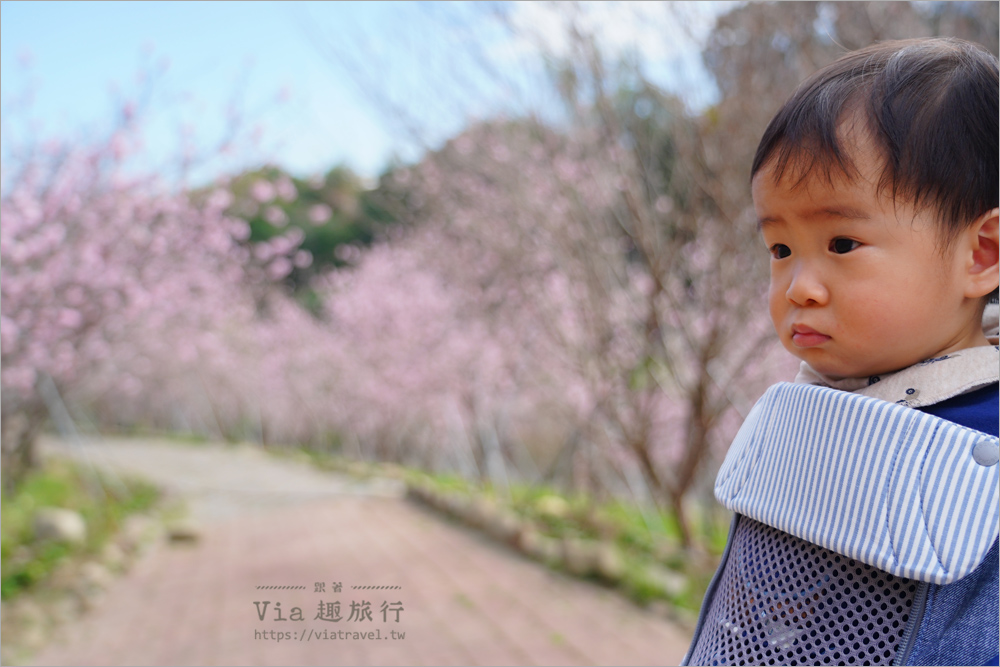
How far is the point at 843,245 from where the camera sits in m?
0.65

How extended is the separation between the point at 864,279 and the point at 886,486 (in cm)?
18

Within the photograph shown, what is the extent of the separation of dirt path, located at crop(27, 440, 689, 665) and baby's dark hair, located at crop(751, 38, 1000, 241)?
246cm

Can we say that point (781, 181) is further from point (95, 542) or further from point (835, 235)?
point (95, 542)

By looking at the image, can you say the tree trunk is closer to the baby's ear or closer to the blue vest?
the blue vest

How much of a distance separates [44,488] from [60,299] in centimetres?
266

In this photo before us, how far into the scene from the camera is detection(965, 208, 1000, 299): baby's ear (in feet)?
2.09

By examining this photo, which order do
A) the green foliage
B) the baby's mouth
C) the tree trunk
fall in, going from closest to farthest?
the baby's mouth < the green foliage < the tree trunk

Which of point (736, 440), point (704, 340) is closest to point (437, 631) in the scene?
point (704, 340)

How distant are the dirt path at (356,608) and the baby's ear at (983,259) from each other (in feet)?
7.86

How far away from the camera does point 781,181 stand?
0.68 metres

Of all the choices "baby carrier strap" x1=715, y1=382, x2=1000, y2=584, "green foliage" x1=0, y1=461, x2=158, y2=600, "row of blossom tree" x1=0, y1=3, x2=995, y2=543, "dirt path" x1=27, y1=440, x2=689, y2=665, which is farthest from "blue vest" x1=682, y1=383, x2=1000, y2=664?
"green foliage" x1=0, y1=461, x2=158, y2=600

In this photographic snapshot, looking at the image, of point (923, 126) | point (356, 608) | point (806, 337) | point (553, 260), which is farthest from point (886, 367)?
point (553, 260)

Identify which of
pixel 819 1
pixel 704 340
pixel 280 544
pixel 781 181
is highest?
pixel 819 1

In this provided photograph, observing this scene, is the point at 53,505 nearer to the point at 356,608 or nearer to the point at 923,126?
the point at 356,608
